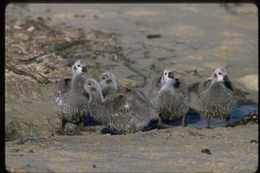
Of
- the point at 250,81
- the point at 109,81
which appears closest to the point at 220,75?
the point at 109,81

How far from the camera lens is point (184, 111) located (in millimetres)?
7953

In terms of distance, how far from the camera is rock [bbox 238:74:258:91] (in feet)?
33.2

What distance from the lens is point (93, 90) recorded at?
7.36 m

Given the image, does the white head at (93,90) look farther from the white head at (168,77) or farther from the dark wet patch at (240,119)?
the dark wet patch at (240,119)

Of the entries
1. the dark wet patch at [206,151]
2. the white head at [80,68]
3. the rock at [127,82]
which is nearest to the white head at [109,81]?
the white head at [80,68]

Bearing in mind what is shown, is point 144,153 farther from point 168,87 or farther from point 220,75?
point 220,75

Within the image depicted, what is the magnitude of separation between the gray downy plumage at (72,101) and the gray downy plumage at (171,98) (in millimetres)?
1367

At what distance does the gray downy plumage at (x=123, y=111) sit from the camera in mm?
6926

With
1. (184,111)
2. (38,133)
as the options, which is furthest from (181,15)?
(38,133)

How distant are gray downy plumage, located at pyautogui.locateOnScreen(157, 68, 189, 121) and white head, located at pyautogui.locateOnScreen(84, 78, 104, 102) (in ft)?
3.89

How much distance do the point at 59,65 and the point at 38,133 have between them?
3.52 meters

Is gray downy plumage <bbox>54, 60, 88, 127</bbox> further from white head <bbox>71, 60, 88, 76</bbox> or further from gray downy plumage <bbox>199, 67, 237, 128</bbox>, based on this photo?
gray downy plumage <bbox>199, 67, 237, 128</bbox>

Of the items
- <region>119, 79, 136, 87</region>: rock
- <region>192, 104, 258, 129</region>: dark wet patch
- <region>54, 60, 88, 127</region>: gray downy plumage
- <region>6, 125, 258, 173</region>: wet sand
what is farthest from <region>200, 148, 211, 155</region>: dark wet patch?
<region>119, 79, 136, 87</region>: rock

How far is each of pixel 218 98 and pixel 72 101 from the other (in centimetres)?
251
